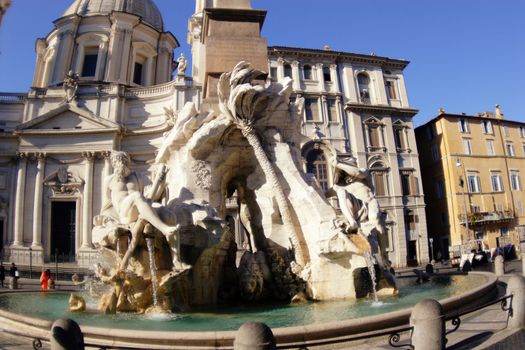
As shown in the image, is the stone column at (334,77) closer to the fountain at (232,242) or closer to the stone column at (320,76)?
the stone column at (320,76)

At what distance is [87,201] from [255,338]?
32.3 m

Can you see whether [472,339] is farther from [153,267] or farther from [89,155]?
[89,155]

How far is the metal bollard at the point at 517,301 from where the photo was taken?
15.8 feet

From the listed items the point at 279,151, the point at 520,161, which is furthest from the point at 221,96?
the point at 520,161

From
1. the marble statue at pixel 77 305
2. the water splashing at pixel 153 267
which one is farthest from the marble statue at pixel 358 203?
the marble statue at pixel 77 305

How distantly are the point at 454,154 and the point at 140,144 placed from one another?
2642cm

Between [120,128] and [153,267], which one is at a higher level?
[120,128]

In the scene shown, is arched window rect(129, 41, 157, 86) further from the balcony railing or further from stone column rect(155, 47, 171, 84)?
the balcony railing

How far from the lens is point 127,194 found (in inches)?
308

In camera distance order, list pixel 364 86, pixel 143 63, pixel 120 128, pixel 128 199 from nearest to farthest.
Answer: pixel 128 199, pixel 120 128, pixel 364 86, pixel 143 63

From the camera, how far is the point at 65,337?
3.55 m

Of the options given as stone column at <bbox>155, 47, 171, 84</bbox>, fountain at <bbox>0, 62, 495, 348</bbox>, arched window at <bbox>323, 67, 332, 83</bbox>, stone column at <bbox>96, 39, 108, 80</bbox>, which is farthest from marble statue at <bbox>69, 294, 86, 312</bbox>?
stone column at <bbox>155, 47, 171, 84</bbox>

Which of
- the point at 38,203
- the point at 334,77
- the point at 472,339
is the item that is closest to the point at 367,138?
the point at 334,77

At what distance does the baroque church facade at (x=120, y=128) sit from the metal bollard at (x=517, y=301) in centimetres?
2410
